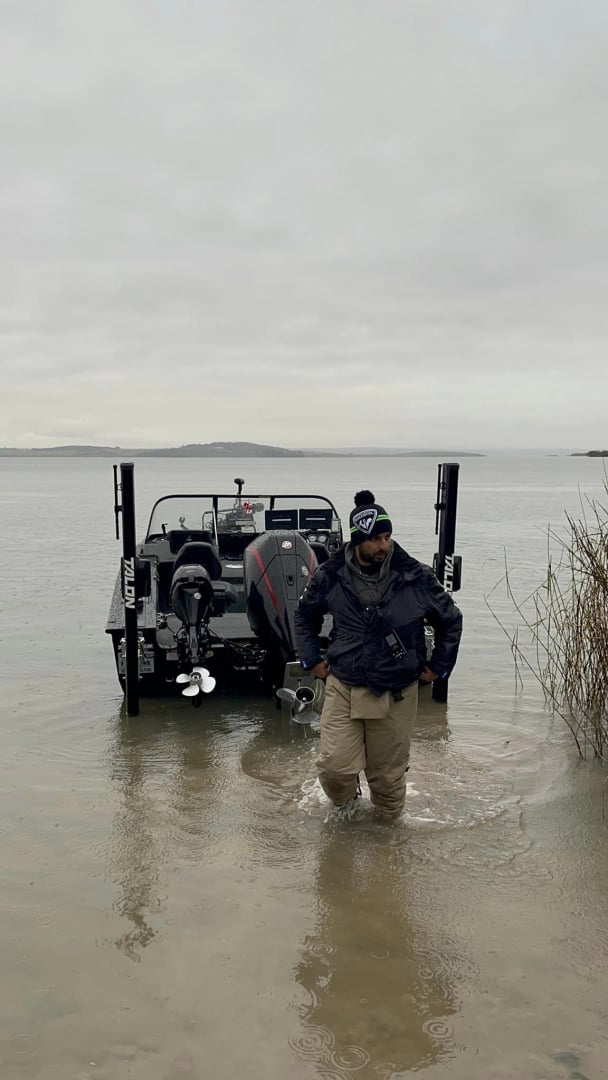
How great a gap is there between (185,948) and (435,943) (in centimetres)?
111

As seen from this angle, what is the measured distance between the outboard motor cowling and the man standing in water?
178cm

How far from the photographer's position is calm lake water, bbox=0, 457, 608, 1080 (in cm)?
299

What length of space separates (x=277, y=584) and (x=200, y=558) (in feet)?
3.92

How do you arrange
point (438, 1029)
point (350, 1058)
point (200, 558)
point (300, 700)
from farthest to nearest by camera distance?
point (200, 558), point (300, 700), point (438, 1029), point (350, 1058)

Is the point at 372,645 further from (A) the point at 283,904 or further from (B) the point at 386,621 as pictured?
(A) the point at 283,904

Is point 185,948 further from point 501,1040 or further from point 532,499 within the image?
point 532,499

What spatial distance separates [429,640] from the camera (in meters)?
7.04

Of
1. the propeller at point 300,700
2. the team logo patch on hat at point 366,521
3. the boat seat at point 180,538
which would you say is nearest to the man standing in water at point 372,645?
the team logo patch on hat at point 366,521

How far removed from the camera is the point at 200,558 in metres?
7.11

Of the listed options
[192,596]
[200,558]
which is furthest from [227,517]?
[192,596]

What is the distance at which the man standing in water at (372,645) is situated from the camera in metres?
4.32

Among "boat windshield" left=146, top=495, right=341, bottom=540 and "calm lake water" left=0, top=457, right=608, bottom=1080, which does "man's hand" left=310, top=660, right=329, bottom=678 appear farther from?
"boat windshield" left=146, top=495, right=341, bottom=540

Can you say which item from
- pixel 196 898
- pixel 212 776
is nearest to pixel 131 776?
pixel 212 776

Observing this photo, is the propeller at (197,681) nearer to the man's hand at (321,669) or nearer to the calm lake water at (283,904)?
the calm lake water at (283,904)
